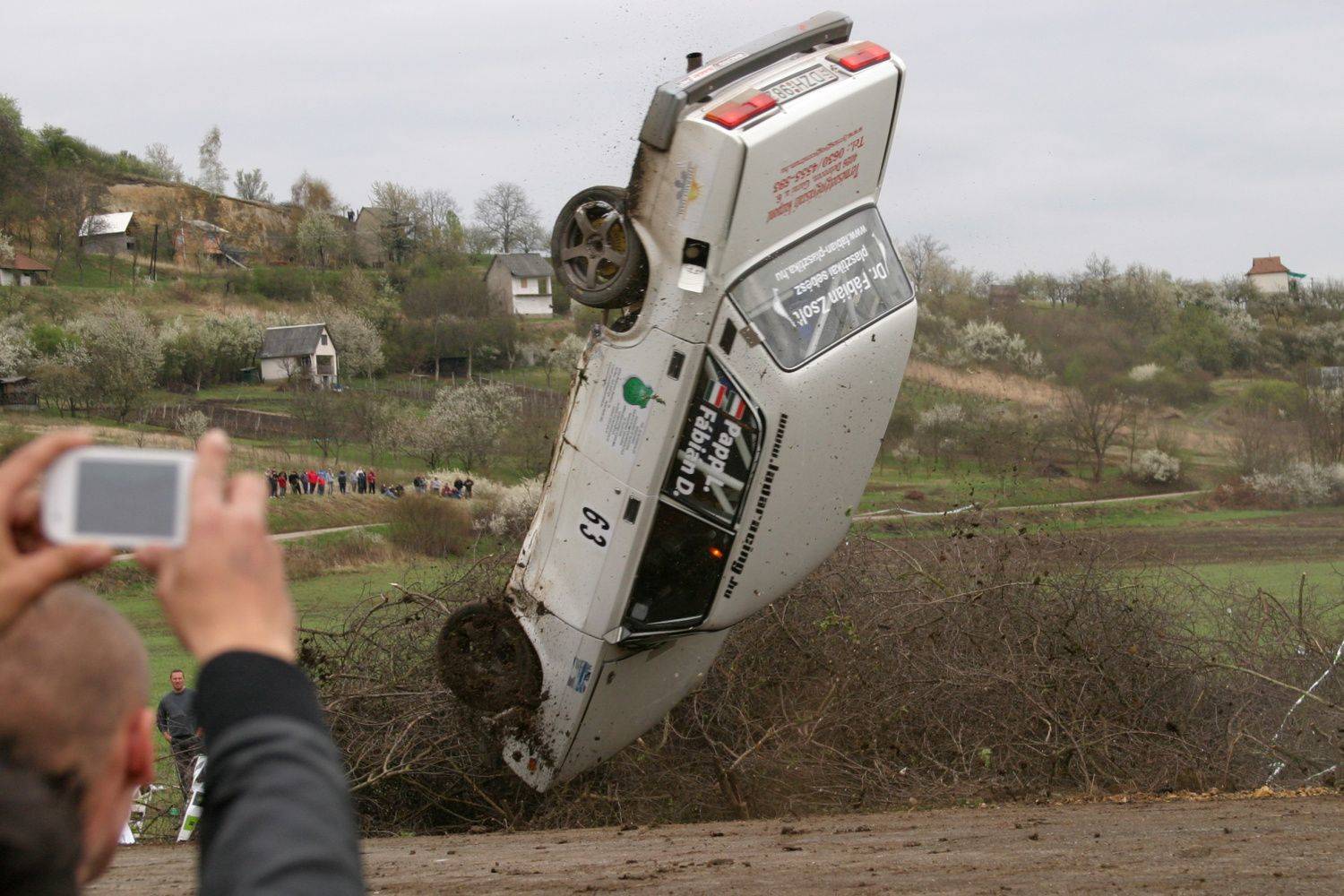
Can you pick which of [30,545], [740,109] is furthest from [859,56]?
[30,545]

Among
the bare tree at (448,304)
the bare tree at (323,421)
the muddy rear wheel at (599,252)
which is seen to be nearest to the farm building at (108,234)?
the bare tree at (448,304)

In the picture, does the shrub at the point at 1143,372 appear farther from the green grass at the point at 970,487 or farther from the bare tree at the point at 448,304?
the bare tree at the point at 448,304

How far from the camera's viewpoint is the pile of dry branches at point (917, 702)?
9344 millimetres

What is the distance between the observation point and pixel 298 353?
61312 mm

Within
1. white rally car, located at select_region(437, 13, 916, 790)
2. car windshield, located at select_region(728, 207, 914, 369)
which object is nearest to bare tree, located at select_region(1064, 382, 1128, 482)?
car windshield, located at select_region(728, 207, 914, 369)

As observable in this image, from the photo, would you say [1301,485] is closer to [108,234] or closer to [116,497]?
[116,497]

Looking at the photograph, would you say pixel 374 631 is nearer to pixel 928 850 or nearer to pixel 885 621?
pixel 885 621

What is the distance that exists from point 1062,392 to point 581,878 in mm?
34967

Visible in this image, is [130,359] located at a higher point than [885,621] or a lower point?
lower

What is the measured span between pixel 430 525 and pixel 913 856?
1817cm

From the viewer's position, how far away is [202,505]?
1.38 metres

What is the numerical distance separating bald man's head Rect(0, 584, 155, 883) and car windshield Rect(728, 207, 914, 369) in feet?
19.6

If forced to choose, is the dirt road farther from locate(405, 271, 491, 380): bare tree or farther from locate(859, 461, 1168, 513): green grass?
locate(405, 271, 491, 380): bare tree

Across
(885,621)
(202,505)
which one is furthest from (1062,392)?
(202,505)
